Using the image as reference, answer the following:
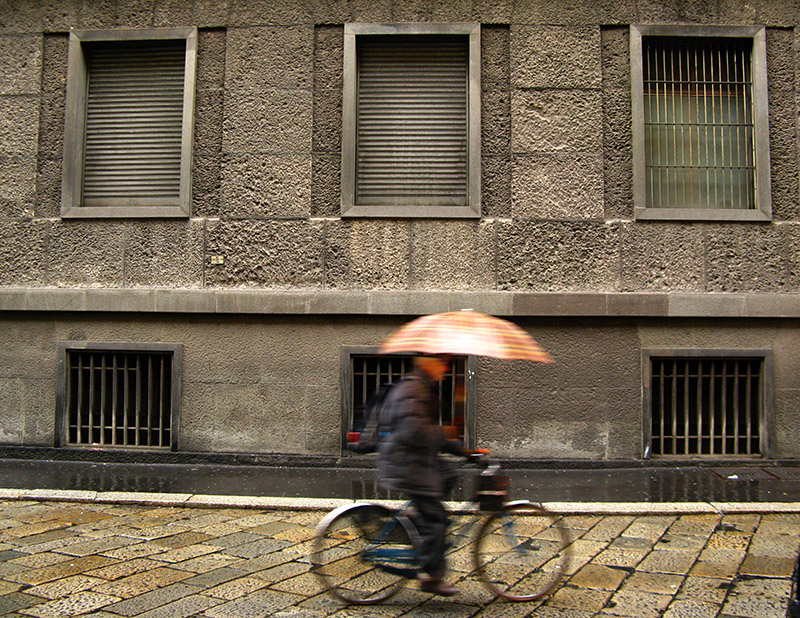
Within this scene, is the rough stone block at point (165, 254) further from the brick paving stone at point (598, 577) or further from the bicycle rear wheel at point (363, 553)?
the brick paving stone at point (598, 577)

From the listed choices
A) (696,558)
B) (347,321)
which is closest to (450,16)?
(347,321)

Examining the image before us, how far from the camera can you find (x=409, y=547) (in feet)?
12.7

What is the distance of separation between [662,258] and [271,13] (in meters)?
5.62

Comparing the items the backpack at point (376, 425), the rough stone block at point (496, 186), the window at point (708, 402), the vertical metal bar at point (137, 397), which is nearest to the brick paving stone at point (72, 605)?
the backpack at point (376, 425)

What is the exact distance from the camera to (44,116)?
8562 millimetres

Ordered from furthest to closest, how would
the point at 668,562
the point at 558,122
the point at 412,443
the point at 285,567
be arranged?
the point at 558,122 → the point at 668,562 → the point at 285,567 → the point at 412,443

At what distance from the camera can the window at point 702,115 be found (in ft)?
26.8

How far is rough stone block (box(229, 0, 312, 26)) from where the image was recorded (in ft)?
27.2

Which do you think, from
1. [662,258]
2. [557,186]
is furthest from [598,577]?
[557,186]

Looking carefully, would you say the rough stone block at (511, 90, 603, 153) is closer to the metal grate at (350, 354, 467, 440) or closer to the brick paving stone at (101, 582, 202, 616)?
the metal grate at (350, 354, 467, 440)

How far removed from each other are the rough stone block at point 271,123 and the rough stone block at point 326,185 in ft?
0.78

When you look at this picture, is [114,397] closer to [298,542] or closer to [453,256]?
[298,542]

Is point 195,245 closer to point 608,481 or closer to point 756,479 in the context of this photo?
point 608,481

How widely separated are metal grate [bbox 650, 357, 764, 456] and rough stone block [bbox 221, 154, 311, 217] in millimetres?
4678
